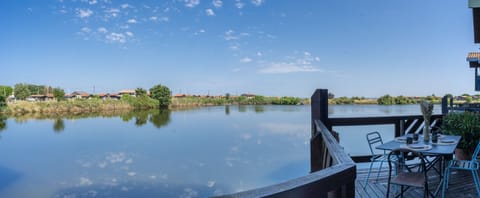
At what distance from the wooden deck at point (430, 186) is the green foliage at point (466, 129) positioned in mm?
433

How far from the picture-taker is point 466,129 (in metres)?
3.50

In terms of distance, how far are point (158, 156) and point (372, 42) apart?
13309mm

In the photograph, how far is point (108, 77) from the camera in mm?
31719

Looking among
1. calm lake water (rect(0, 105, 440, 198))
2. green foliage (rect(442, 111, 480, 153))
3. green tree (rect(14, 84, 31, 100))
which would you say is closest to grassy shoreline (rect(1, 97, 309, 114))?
calm lake water (rect(0, 105, 440, 198))

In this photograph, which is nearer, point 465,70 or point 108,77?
point 465,70

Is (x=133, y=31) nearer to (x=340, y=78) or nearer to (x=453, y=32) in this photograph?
(x=340, y=78)

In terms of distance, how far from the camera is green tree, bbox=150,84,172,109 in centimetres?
3982

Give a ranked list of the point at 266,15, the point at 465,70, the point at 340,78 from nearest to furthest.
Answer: the point at 465,70, the point at 266,15, the point at 340,78

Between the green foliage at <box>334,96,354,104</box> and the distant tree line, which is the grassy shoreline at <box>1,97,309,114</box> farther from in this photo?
the green foliage at <box>334,96,354,104</box>

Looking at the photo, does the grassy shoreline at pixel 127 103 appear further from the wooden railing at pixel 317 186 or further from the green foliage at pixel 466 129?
the wooden railing at pixel 317 186

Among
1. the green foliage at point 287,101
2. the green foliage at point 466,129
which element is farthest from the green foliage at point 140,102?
the green foliage at point 466,129

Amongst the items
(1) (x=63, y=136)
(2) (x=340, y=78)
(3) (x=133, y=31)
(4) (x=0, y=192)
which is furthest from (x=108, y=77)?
(4) (x=0, y=192)

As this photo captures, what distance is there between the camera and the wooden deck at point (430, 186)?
264 cm

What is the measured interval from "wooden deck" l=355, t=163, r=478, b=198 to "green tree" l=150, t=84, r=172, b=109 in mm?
38684
